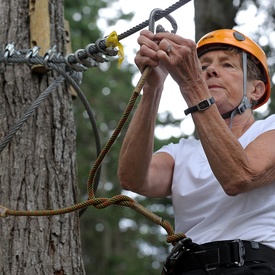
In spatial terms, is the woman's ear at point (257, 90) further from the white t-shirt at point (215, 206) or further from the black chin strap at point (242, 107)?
the white t-shirt at point (215, 206)

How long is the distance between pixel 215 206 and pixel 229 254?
25 cm

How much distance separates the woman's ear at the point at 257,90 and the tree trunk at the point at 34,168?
35.7 inches

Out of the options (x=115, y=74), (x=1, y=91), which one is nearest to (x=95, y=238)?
(x=115, y=74)

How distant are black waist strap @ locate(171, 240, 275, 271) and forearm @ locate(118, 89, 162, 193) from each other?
452 mm

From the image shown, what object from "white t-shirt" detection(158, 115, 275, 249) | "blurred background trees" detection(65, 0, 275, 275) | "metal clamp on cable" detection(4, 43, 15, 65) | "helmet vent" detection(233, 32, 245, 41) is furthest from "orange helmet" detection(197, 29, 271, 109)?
"blurred background trees" detection(65, 0, 275, 275)

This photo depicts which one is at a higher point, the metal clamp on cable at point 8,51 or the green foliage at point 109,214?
the green foliage at point 109,214

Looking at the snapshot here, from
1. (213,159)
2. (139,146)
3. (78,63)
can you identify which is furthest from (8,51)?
(213,159)

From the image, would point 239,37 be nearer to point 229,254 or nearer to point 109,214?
point 229,254

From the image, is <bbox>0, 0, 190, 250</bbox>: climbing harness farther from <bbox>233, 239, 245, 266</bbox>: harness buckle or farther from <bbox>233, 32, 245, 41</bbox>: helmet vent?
<bbox>233, 32, 245, 41</bbox>: helmet vent

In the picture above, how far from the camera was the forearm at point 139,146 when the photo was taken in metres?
2.74

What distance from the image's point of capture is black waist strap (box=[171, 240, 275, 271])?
246 cm

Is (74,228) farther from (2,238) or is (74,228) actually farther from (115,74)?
(115,74)

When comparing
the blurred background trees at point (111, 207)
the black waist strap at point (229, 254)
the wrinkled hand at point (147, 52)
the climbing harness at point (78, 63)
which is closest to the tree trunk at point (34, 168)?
the climbing harness at point (78, 63)

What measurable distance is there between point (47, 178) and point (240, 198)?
0.97 metres
